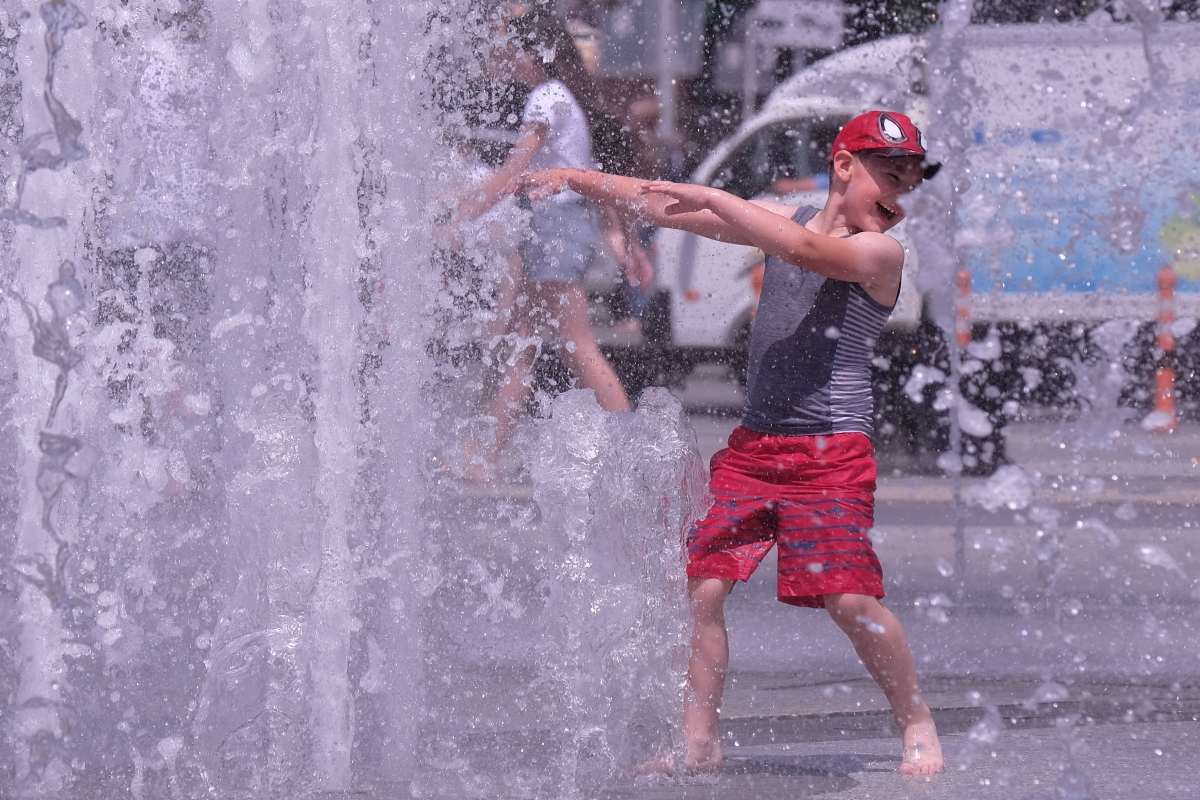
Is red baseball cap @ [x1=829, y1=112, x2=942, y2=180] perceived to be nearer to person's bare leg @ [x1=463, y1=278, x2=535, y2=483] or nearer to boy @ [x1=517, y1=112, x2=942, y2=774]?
boy @ [x1=517, y1=112, x2=942, y2=774]

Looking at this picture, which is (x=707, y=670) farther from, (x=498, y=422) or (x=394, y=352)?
(x=498, y=422)

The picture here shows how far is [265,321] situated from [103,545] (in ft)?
3.95

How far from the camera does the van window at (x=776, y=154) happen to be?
11.1 m

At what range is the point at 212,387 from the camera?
443 centimetres

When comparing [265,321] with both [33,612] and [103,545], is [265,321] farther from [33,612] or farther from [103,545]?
[103,545]

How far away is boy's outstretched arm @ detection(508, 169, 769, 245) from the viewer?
3.25 metres

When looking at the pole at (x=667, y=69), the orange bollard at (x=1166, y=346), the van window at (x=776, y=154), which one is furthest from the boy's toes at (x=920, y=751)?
the pole at (x=667, y=69)

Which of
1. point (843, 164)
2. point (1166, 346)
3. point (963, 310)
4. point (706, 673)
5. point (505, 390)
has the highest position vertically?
point (843, 164)

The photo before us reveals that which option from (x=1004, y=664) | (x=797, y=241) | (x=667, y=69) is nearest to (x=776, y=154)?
(x=667, y=69)

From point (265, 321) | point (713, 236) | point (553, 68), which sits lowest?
point (265, 321)

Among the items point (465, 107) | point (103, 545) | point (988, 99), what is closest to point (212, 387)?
point (103, 545)

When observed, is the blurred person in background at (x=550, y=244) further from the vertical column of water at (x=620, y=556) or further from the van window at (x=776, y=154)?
the van window at (x=776, y=154)

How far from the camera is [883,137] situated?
321 centimetres

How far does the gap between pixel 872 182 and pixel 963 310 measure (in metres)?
6.34
